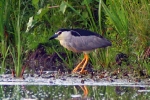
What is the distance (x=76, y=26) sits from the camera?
12.0 metres

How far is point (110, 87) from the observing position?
28.7 feet

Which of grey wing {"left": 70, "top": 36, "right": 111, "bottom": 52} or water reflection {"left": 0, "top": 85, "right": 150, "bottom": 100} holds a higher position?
grey wing {"left": 70, "top": 36, "right": 111, "bottom": 52}

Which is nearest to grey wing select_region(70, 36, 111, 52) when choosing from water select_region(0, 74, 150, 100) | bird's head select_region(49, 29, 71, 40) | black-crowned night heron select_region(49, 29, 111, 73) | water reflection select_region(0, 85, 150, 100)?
black-crowned night heron select_region(49, 29, 111, 73)

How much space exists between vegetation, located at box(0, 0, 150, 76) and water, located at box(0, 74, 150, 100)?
40cm

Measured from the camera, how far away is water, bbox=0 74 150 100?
7.94 meters

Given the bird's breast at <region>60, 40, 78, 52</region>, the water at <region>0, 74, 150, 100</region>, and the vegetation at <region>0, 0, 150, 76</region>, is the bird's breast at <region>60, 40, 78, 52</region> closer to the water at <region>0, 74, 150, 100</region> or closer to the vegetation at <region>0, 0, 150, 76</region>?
the vegetation at <region>0, 0, 150, 76</region>

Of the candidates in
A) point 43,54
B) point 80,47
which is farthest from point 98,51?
point 43,54

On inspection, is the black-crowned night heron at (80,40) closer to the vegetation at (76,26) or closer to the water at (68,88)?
the vegetation at (76,26)

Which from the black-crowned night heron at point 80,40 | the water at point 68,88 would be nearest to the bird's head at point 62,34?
the black-crowned night heron at point 80,40

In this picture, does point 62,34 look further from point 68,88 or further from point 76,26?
point 68,88

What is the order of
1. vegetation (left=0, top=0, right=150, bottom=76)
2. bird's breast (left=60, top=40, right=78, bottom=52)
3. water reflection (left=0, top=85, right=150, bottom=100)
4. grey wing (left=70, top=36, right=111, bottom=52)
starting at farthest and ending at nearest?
bird's breast (left=60, top=40, right=78, bottom=52) → grey wing (left=70, top=36, right=111, bottom=52) → vegetation (left=0, top=0, right=150, bottom=76) → water reflection (left=0, top=85, right=150, bottom=100)

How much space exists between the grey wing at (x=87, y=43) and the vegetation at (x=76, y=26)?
0.15 meters

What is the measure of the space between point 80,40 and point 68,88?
237cm

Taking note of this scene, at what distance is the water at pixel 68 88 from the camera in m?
7.94
